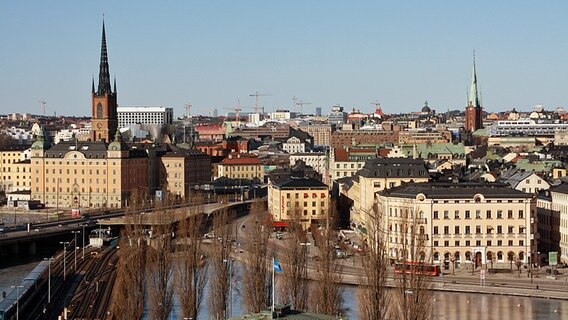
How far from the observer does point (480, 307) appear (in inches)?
1793

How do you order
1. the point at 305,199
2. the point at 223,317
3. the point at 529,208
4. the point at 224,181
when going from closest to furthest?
the point at 223,317
the point at 529,208
the point at 305,199
the point at 224,181

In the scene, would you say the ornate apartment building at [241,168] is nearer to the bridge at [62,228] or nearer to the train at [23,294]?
the bridge at [62,228]

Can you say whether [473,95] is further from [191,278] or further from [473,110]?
[191,278]

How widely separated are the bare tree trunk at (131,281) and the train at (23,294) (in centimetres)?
330

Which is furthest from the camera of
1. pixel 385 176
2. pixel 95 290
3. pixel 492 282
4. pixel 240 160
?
pixel 240 160

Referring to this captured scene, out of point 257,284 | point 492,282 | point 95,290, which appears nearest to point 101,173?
point 95,290

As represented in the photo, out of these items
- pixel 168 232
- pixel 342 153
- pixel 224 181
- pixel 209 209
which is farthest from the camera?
pixel 224 181

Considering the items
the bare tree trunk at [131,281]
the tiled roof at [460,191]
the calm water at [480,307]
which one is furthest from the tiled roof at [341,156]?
the bare tree trunk at [131,281]

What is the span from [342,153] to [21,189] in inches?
1267

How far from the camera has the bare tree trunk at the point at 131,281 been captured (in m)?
36.2

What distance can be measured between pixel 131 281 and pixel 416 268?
9.08 metres

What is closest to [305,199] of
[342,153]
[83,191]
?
[342,153]

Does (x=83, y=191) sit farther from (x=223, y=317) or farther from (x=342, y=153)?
(x=223, y=317)

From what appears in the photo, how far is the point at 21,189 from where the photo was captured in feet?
370
